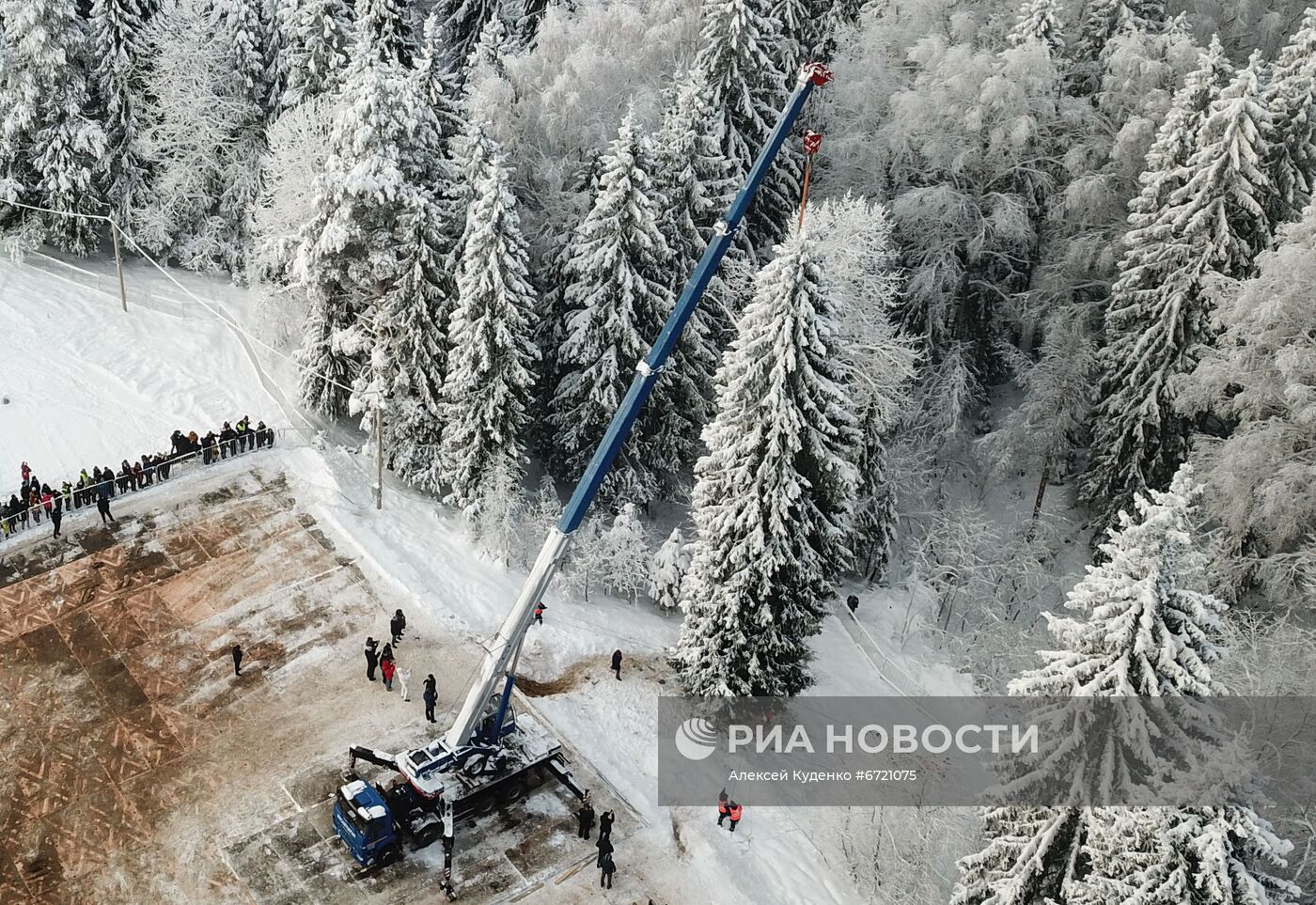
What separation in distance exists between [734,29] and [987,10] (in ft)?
34.6

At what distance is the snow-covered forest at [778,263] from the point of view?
28312 mm

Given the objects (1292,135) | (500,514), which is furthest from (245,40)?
(1292,135)

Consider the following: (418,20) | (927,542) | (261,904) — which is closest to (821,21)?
(418,20)

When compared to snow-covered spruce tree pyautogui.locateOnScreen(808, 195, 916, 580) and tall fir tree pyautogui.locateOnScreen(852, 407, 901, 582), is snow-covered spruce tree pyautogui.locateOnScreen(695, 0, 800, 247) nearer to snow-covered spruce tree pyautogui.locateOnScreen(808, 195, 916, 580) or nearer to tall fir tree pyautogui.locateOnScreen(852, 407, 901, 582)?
snow-covered spruce tree pyautogui.locateOnScreen(808, 195, 916, 580)

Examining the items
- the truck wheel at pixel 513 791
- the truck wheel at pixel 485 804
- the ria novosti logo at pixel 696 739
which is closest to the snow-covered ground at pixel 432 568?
the ria novosti logo at pixel 696 739

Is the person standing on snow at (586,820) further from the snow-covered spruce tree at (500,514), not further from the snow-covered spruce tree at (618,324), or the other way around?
the snow-covered spruce tree at (618,324)

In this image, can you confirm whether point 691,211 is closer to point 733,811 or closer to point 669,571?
point 669,571

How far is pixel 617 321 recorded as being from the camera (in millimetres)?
34219

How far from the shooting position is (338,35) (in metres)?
41.9

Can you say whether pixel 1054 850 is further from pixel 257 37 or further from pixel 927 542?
pixel 257 37

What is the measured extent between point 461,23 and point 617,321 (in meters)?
20.3

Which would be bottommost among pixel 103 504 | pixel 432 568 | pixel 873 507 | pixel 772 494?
pixel 873 507

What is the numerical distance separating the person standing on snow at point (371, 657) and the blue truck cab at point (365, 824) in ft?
15.4

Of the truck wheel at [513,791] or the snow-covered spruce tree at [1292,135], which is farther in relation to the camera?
the snow-covered spruce tree at [1292,135]
